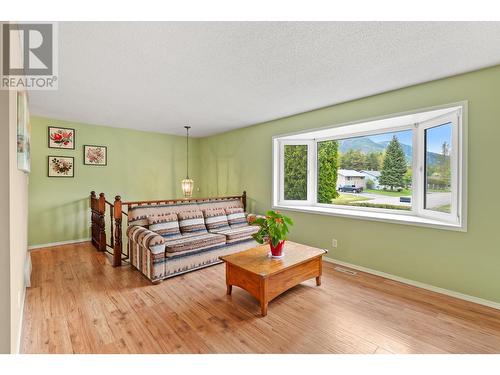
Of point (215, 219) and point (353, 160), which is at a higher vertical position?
point (353, 160)

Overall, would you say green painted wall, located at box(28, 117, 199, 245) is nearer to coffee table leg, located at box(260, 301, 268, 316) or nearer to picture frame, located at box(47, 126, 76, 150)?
picture frame, located at box(47, 126, 76, 150)

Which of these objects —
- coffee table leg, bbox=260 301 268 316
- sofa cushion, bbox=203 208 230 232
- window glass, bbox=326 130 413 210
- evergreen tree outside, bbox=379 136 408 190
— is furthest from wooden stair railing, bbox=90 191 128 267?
evergreen tree outside, bbox=379 136 408 190

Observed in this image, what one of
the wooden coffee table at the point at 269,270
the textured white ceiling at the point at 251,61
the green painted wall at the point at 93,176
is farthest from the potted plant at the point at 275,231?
the green painted wall at the point at 93,176

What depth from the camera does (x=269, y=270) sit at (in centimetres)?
229

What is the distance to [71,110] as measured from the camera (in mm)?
3793

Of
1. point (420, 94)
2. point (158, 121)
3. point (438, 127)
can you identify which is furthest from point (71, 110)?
point (438, 127)

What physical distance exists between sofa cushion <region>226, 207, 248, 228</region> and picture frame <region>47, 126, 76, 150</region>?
3.23 meters

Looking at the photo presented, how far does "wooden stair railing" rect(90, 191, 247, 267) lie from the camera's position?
3441mm

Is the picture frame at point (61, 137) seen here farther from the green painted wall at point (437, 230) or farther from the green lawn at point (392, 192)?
the green lawn at point (392, 192)

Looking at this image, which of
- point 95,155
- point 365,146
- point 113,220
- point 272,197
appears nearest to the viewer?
point 365,146

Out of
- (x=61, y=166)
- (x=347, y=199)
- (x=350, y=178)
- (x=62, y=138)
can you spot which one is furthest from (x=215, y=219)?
(x=62, y=138)

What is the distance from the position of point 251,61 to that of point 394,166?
8.49ft

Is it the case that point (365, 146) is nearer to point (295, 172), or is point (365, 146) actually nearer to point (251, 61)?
point (295, 172)
